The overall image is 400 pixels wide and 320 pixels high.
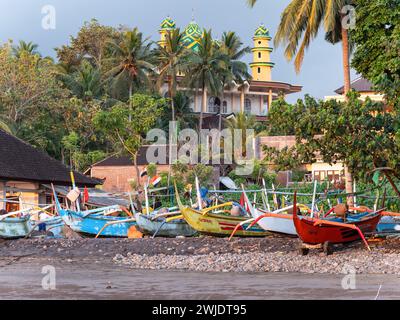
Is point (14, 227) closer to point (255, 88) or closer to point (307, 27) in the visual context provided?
point (307, 27)

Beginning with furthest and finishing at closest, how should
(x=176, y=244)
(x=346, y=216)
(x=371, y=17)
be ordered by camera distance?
(x=176, y=244) → (x=346, y=216) → (x=371, y=17)

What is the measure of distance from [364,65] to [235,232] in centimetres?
777

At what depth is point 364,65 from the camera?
24078 millimetres

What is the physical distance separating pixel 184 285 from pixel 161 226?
41.3 ft

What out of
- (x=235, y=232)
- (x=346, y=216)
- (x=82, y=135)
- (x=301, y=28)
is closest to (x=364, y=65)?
(x=346, y=216)

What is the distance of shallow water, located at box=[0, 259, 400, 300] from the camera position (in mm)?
16453

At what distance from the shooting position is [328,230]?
2331 centimetres

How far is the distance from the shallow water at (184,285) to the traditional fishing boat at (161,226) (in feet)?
27.1

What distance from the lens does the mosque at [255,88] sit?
9000cm

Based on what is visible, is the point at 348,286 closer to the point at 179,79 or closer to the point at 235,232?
the point at 235,232

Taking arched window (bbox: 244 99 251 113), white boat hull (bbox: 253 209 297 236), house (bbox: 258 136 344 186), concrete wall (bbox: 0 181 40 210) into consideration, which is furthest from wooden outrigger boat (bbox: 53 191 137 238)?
arched window (bbox: 244 99 251 113)

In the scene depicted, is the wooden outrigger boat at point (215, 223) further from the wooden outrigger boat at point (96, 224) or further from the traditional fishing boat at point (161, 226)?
the wooden outrigger boat at point (96, 224)

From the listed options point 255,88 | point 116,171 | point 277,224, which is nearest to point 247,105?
point 255,88

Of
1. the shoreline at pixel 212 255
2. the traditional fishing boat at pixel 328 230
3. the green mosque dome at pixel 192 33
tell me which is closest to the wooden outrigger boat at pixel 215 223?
the shoreline at pixel 212 255
